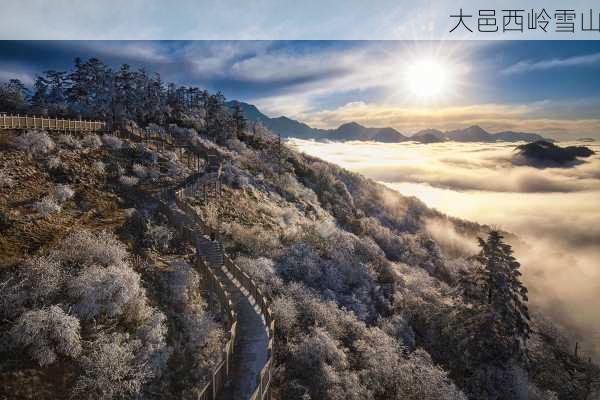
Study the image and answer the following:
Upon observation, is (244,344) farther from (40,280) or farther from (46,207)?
(46,207)

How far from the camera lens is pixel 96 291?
17.5 metres

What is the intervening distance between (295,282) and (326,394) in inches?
456

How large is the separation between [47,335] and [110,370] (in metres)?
2.98

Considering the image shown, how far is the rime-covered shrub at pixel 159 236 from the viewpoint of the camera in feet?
84.7

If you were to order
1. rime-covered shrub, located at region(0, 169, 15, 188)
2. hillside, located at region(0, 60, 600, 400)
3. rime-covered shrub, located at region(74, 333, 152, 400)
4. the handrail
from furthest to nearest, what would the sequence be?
rime-covered shrub, located at region(0, 169, 15, 188), hillside, located at region(0, 60, 600, 400), the handrail, rime-covered shrub, located at region(74, 333, 152, 400)

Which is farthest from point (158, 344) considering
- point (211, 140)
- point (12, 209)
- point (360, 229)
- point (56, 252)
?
point (211, 140)

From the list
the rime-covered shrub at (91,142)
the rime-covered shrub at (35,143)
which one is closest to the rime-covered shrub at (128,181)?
the rime-covered shrub at (35,143)

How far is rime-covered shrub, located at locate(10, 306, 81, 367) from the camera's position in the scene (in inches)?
572

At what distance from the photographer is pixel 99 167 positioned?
33.8m

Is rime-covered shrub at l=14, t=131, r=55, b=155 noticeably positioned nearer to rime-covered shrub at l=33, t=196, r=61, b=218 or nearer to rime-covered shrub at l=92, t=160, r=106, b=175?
rime-covered shrub at l=92, t=160, r=106, b=175

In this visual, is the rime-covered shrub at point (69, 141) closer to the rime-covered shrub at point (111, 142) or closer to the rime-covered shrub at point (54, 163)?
the rime-covered shrub at point (111, 142)

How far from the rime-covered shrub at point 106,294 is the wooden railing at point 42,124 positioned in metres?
23.2

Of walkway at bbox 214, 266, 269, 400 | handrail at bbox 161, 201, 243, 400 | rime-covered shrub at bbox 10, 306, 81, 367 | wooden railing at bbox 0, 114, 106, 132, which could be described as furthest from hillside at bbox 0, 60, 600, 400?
wooden railing at bbox 0, 114, 106, 132

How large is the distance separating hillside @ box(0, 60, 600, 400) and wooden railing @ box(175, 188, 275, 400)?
11.8 inches
